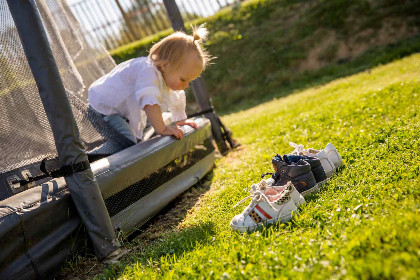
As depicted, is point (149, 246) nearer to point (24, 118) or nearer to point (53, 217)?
point (53, 217)

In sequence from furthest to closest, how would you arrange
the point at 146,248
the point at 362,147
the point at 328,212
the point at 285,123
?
the point at 285,123 < the point at 362,147 < the point at 146,248 < the point at 328,212

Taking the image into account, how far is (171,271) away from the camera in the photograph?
6.41 ft

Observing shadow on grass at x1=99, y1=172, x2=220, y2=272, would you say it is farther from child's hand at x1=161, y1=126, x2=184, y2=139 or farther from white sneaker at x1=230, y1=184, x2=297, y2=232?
child's hand at x1=161, y1=126, x2=184, y2=139

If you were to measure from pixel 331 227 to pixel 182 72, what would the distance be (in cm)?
212

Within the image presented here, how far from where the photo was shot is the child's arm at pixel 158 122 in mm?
3256

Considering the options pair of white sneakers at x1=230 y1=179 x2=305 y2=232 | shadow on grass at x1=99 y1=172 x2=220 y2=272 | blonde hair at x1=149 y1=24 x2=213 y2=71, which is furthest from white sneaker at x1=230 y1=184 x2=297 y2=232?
blonde hair at x1=149 y1=24 x2=213 y2=71

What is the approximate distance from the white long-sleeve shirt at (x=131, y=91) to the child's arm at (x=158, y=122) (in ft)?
0.19

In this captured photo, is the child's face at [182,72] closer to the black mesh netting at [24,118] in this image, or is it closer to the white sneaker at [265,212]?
the black mesh netting at [24,118]

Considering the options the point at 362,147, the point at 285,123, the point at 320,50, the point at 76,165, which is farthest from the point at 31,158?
the point at 320,50

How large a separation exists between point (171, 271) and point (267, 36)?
32.1 ft

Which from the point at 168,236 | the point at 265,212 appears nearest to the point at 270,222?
the point at 265,212

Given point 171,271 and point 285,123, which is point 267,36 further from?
point 171,271

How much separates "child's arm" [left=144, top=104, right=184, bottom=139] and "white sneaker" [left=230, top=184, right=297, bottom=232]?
132 centimetres

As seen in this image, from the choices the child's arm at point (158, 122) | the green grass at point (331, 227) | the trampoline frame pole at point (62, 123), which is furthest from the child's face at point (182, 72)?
the trampoline frame pole at point (62, 123)
